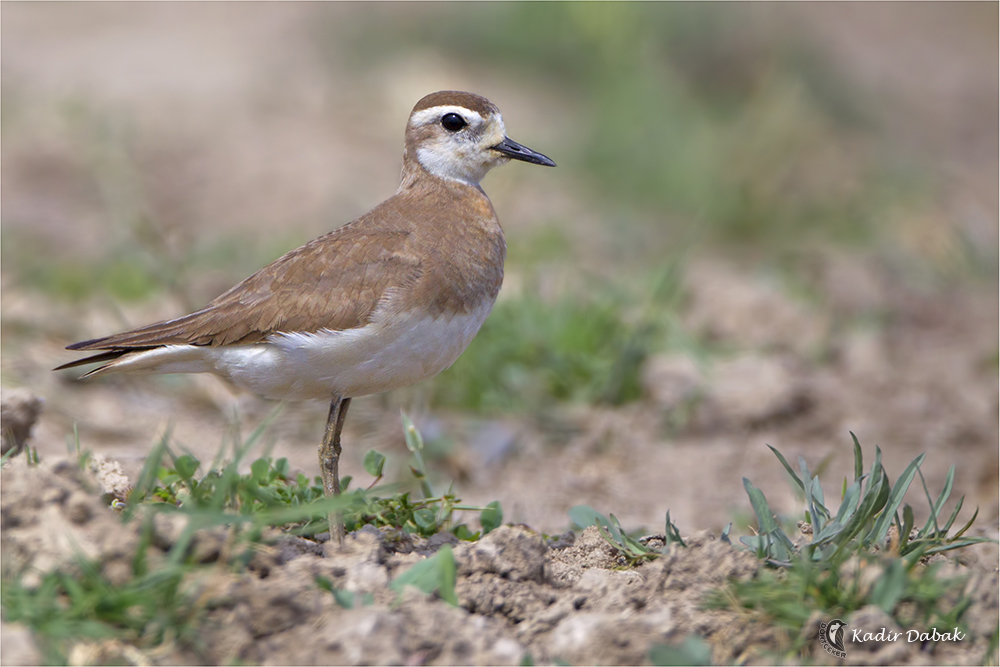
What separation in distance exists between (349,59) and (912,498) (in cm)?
1007

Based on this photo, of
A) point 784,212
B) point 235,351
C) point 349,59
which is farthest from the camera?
point 349,59

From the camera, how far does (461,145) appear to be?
480 centimetres

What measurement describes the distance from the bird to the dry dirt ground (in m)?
0.40

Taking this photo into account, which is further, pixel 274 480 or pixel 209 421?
pixel 209 421

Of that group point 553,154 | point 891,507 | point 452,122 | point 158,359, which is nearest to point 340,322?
point 158,359

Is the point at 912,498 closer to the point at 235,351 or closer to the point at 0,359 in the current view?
the point at 235,351

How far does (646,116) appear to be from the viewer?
10930mm

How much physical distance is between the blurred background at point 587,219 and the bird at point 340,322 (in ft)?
1.79

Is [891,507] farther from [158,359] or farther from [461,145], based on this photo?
[158,359]

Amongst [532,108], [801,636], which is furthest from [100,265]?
[801,636]

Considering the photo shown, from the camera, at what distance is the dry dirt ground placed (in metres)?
2.94

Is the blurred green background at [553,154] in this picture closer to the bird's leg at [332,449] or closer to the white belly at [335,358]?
the bird's leg at [332,449]

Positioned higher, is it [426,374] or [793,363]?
[426,374]

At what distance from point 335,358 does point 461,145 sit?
1.34m
